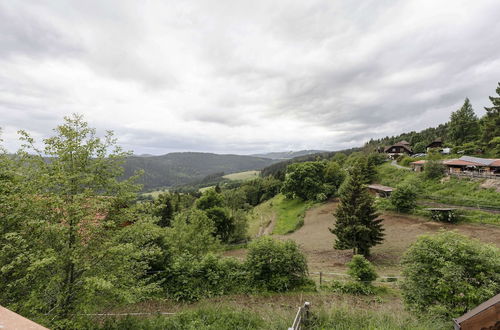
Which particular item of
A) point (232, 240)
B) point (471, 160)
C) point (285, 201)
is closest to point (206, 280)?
point (232, 240)

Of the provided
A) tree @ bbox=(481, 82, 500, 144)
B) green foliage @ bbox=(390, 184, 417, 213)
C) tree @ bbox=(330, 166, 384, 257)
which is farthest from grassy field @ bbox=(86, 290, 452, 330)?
tree @ bbox=(481, 82, 500, 144)

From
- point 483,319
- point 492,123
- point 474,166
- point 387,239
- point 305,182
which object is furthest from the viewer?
point 305,182

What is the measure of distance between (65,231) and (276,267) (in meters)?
10.3

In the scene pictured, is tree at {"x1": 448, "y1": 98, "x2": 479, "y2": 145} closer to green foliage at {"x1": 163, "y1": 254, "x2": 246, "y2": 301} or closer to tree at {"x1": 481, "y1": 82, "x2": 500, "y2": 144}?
tree at {"x1": 481, "y1": 82, "x2": 500, "y2": 144}

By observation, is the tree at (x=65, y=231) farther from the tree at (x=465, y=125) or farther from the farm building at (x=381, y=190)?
the tree at (x=465, y=125)

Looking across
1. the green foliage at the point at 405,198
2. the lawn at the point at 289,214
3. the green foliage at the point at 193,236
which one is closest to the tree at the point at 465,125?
the green foliage at the point at 405,198

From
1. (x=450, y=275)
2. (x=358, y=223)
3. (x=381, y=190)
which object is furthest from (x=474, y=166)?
(x=450, y=275)

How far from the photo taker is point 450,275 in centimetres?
715

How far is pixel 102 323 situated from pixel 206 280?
5.27m

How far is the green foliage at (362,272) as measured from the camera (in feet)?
40.3

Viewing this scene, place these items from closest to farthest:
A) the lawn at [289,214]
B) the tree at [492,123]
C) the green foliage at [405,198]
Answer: the green foliage at [405,198] < the lawn at [289,214] < the tree at [492,123]

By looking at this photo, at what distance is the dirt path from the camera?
62.1 feet

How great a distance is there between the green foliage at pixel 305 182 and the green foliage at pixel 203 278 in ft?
115

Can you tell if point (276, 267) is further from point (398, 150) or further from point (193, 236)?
point (398, 150)
